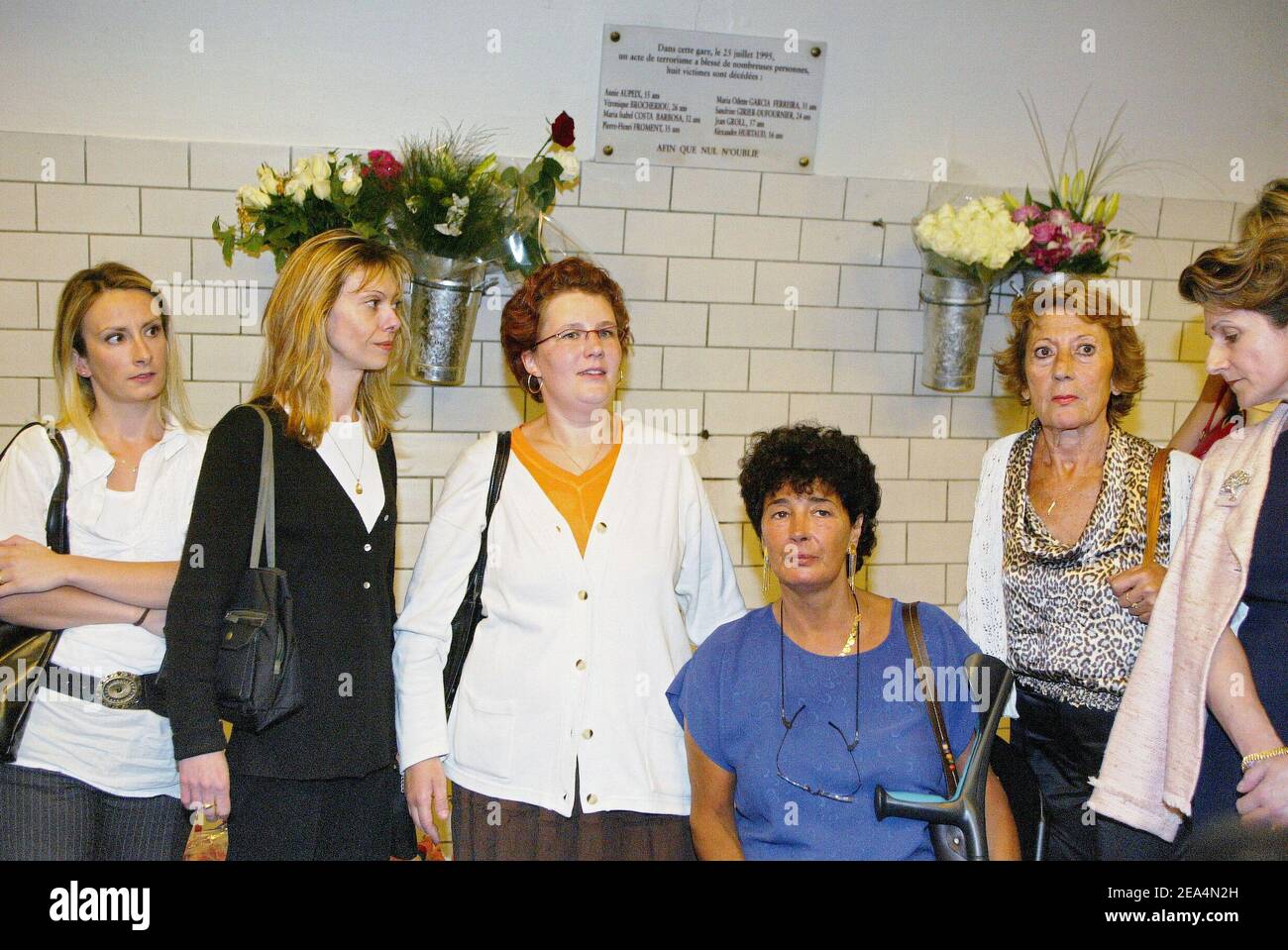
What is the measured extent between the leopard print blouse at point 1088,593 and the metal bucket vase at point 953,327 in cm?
114

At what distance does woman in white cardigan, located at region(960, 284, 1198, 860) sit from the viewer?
7.56 feet

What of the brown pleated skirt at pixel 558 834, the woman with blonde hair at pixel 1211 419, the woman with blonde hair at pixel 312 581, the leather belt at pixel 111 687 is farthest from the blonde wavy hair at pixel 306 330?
the woman with blonde hair at pixel 1211 419

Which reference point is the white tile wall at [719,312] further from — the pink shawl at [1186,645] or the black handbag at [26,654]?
the pink shawl at [1186,645]

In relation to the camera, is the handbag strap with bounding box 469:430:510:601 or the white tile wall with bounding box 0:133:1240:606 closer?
the handbag strap with bounding box 469:430:510:601

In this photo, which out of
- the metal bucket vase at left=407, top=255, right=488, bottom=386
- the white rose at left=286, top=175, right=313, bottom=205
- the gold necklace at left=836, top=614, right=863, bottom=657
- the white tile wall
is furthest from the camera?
the white tile wall

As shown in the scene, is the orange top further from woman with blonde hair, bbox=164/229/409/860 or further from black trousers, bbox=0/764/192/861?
black trousers, bbox=0/764/192/861

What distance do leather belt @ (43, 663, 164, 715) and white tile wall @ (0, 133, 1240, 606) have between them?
1307mm

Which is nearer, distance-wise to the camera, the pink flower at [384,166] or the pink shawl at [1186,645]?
the pink shawl at [1186,645]

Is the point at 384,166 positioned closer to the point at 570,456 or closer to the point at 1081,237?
the point at 570,456

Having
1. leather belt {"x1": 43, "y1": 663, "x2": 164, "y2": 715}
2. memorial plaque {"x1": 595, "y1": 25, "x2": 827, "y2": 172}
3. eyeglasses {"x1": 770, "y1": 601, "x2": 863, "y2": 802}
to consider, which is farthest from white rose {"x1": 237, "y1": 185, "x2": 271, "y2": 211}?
eyeglasses {"x1": 770, "y1": 601, "x2": 863, "y2": 802}

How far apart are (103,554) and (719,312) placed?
2.01 m

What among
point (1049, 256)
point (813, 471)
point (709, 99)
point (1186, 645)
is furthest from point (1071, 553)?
point (709, 99)

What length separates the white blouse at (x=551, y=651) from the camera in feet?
7.30

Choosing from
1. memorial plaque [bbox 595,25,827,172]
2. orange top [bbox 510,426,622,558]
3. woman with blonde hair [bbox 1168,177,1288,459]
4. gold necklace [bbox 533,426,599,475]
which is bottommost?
orange top [bbox 510,426,622,558]
